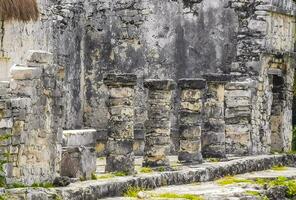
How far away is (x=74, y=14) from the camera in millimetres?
19281

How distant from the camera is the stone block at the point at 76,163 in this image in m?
12.9

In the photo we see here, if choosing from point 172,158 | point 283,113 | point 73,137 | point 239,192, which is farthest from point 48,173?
point 283,113

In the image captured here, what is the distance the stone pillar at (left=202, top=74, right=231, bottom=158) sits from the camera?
56.6 feet

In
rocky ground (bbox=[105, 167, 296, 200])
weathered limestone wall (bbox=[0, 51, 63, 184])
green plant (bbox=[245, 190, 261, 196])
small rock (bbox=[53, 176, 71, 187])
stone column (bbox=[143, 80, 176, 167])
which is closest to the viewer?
weathered limestone wall (bbox=[0, 51, 63, 184])

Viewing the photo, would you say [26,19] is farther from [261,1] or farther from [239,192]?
[239,192]

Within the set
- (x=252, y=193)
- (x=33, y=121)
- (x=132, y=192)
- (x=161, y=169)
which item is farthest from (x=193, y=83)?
(x=33, y=121)

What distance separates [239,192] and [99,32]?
648 centimetres

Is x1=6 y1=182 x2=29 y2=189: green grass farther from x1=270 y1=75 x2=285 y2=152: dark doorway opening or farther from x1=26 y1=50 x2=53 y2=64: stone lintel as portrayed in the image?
x1=270 y1=75 x2=285 y2=152: dark doorway opening

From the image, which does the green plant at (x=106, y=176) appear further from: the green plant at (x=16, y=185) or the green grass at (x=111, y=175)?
the green plant at (x=16, y=185)

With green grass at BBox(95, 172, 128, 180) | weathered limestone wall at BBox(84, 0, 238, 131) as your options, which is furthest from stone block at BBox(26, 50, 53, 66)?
weathered limestone wall at BBox(84, 0, 238, 131)

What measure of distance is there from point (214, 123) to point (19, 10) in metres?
3.78

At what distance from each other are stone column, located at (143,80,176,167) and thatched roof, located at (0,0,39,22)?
10.4 ft

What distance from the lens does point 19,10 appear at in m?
17.3

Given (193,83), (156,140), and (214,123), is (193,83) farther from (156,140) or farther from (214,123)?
(214,123)
